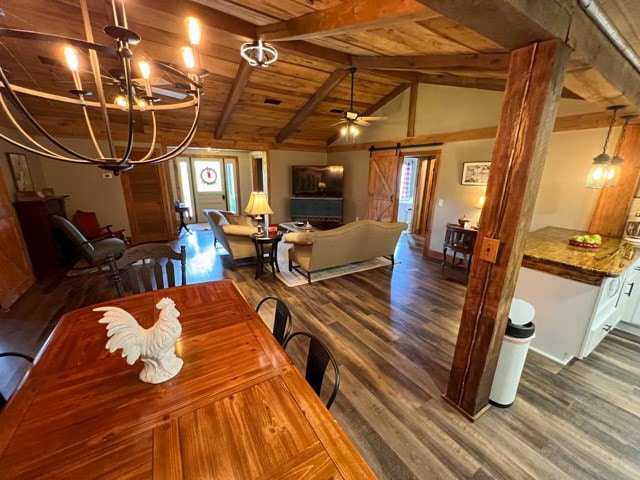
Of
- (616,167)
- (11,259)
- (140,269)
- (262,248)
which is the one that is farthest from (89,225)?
(616,167)

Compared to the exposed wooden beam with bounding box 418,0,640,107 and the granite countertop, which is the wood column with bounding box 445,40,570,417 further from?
the granite countertop

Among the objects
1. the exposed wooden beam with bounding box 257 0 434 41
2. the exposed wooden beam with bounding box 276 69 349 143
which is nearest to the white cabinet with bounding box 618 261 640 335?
the exposed wooden beam with bounding box 257 0 434 41

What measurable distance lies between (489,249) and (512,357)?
884mm

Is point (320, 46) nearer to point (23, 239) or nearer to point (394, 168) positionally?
point (394, 168)

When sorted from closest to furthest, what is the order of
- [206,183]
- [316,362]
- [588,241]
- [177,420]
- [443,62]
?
[177,420], [316,362], [588,241], [443,62], [206,183]

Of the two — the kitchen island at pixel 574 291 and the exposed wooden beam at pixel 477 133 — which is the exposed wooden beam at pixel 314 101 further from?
the kitchen island at pixel 574 291

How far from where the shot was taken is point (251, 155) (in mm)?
8305

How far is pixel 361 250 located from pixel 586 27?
322 cm

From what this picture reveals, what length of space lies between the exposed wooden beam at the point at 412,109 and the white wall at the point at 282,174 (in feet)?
10.2

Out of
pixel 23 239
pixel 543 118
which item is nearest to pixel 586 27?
pixel 543 118

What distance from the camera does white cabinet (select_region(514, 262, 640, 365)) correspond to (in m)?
2.15

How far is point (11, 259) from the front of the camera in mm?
3395

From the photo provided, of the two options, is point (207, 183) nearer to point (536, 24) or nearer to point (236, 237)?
point (236, 237)

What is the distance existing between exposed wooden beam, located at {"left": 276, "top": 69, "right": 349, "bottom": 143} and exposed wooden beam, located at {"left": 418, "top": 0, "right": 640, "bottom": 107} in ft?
11.7
